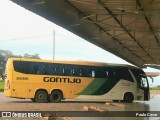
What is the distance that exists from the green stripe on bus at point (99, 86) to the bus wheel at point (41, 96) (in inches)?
105

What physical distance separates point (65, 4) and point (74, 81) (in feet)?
32.2

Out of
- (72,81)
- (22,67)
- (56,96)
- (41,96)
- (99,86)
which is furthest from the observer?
(99,86)

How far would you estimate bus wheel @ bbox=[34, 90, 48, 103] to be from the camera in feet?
75.6

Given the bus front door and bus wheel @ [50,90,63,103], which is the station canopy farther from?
bus wheel @ [50,90,63,103]

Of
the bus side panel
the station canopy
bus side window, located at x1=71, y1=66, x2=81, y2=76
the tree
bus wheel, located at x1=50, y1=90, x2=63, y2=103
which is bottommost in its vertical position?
bus wheel, located at x1=50, y1=90, x2=63, y2=103

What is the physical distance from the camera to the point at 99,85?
25688mm

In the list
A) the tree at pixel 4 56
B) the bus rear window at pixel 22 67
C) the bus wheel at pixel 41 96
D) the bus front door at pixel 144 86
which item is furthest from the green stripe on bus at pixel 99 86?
the tree at pixel 4 56

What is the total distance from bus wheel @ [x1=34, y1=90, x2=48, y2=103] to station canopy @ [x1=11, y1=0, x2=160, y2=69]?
4.30 meters

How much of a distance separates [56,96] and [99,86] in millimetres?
3329

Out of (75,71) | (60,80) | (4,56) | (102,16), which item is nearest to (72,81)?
(75,71)

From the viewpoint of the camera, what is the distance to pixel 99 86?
25.7 m

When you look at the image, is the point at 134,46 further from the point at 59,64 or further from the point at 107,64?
the point at 59,64

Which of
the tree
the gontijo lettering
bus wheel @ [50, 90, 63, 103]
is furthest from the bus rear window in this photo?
the tree

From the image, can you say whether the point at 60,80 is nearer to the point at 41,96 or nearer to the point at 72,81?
the point at 72,81
